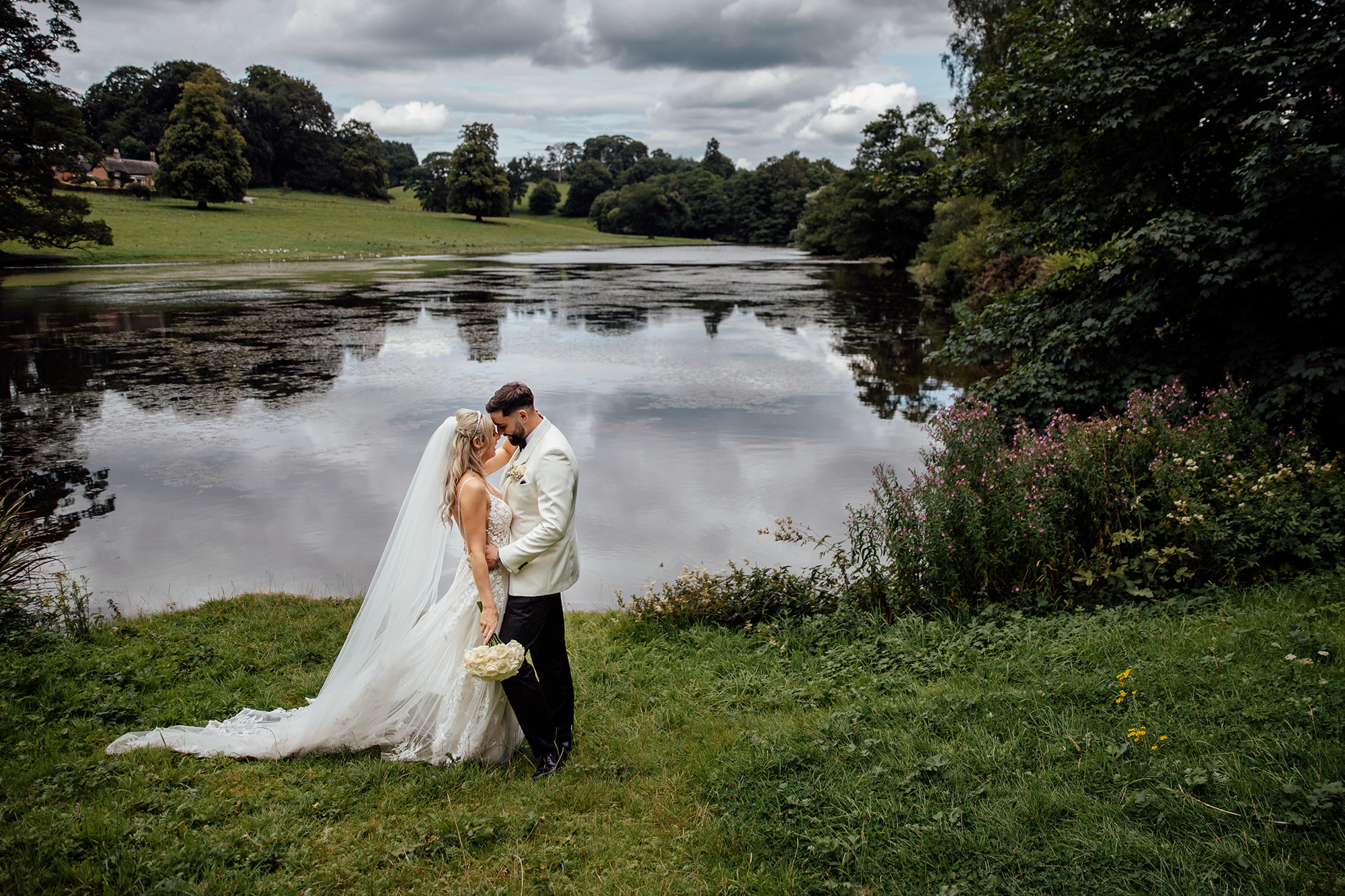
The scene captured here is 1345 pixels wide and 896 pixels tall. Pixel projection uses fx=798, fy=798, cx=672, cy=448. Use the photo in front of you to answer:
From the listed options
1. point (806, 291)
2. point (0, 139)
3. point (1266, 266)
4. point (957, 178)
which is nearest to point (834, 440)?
point (957, 178)

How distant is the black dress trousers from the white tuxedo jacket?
0.11 m

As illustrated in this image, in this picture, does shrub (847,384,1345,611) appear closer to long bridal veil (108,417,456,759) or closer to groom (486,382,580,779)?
groom (486,382,580,779)

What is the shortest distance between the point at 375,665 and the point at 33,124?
41.2m

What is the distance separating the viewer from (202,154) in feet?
231

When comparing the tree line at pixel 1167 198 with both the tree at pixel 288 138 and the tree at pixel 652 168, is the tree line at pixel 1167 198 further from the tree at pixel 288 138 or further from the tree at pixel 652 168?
the tree at pixel 652 168

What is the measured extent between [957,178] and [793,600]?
Result: 6.98 meters

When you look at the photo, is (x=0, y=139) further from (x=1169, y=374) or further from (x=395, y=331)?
(x=1169, y=374)

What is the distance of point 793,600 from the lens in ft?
22.9

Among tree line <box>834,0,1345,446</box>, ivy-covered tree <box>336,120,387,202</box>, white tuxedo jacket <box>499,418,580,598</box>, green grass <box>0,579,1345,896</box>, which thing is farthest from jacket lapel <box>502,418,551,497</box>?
ivy-covered tree <box>336,120,387,202</box>

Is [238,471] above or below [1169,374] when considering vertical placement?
below

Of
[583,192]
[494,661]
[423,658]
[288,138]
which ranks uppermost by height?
[288,138]

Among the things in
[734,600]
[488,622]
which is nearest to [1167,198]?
[734,600]

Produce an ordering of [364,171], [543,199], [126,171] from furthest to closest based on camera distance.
A: [543,199] → [364,171] → [126,171]

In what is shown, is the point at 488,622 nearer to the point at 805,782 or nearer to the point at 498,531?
the point at 498,531
